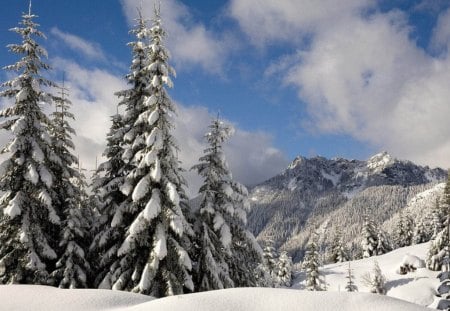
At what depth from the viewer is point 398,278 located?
55.3 m

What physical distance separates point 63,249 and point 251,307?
50.9 feet

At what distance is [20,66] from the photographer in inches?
757

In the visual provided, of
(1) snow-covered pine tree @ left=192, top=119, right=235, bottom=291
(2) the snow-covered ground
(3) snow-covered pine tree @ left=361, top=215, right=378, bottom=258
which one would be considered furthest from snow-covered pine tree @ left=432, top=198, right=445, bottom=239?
(2) the snow-covered ground

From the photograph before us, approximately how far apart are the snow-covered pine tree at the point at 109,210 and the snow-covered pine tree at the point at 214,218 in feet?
12.7

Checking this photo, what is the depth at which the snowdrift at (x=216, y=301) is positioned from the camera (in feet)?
22.8

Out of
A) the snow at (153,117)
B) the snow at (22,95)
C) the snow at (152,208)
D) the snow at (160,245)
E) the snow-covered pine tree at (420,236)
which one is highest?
the snow-covered pine tree at (420,236)

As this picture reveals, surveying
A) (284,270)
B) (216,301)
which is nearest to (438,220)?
(284,270)

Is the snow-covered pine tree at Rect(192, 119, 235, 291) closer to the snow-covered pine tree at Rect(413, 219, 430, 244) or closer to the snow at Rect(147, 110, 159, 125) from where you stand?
the snow at Rect(147, 110, 159, 125)

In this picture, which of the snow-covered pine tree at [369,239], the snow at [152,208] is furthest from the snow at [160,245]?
the snow-covered pine tree at [369,239]

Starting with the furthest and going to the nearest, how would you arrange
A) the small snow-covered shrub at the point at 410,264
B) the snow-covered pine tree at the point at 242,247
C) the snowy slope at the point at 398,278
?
the small snow-covered shrub at the point at 410,264
the snowy slope at the point at 398,278
the snow-covered pine tree at the point at 242,247

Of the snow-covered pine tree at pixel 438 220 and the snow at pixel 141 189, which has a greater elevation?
the snow-covered pine tree at pixel 438 220

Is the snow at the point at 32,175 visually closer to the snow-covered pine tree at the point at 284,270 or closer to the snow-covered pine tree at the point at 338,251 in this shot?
the snow-covered pine tree at the point at 284,270

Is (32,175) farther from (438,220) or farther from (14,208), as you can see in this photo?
(438,220)

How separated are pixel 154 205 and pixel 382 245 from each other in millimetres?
67474
